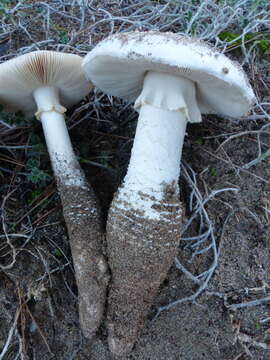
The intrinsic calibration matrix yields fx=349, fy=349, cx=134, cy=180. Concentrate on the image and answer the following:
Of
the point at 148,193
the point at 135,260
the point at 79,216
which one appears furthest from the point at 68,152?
the point at 135,260

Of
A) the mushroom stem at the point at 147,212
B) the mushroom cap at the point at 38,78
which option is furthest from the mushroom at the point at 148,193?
the mushroom cap at the point at 38,78

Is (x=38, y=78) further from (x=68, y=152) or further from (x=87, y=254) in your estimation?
(x=87, y=254)

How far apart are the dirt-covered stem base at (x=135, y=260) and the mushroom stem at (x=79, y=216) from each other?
0.08 m

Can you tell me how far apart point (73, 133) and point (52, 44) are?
2.43ft

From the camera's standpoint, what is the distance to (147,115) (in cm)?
183

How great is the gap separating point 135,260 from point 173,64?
0.99 metres

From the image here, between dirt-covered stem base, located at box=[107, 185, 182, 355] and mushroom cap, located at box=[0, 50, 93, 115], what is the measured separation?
78cm

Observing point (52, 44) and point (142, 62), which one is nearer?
point (142, 62)

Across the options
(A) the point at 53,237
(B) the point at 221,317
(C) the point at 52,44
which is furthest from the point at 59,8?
(B) the point at 221,317

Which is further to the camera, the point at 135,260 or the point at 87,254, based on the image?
the point at 87,254

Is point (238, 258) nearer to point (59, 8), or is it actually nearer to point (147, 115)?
point (147, 115)

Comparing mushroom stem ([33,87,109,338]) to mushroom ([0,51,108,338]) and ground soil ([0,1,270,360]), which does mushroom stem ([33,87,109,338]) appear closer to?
mushroom ([0,51,108,338])

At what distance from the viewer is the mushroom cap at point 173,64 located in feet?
4.87

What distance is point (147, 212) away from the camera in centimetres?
181
